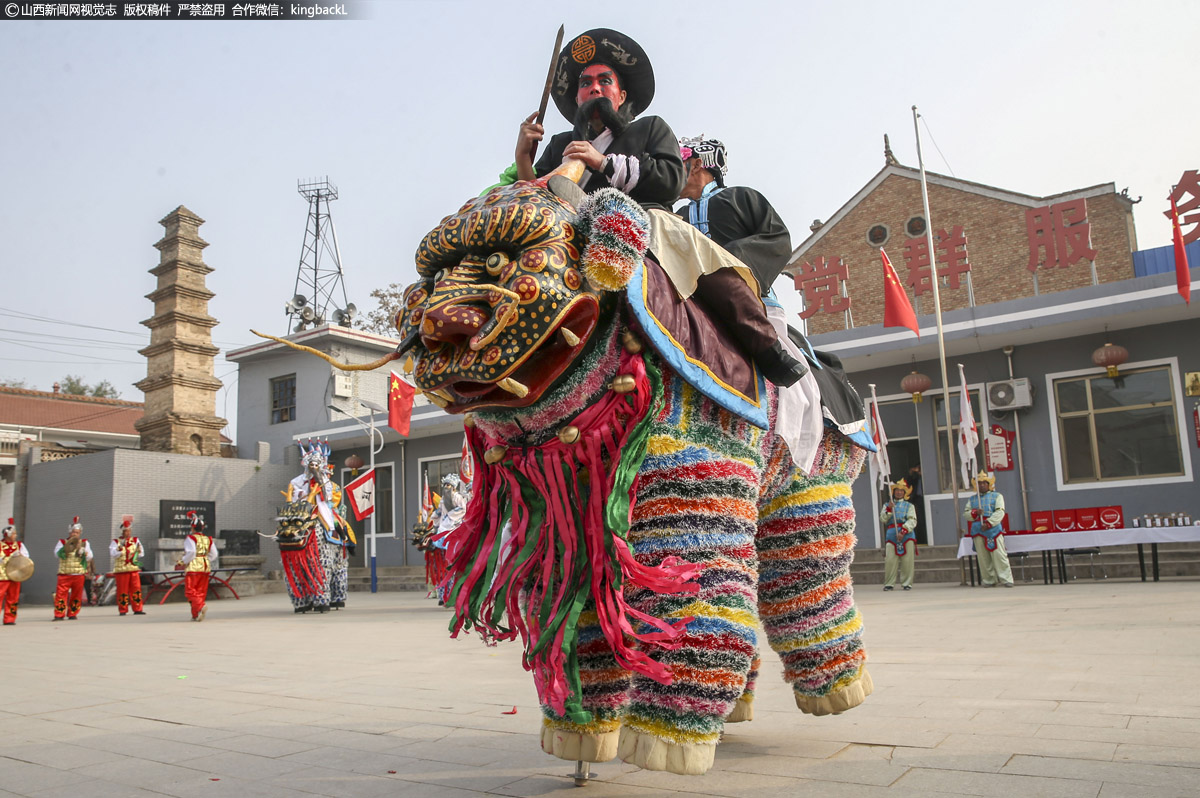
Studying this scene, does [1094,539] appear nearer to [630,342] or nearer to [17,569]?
[630,342]

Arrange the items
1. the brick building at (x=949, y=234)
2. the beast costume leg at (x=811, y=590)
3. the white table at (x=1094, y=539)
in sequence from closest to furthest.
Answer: the beast costume leg at (x=811, y=590), the white table at (x=1094, y=539), the brick building at (x=949, y=234)

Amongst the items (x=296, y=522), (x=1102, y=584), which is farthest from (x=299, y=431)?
(x=1102, y=584)

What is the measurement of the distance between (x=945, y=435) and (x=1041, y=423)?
1.45m

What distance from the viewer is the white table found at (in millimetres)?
10086

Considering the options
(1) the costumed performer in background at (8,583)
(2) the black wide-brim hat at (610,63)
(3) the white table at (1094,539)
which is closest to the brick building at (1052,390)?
(3) the white table at (1094,539)

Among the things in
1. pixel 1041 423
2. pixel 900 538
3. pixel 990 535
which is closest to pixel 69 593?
pixel 900 538

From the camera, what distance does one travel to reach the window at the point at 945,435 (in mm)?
14133

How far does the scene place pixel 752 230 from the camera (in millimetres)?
2941

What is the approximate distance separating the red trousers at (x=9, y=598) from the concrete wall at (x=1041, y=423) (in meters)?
12.9

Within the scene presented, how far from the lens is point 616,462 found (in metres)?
2.32

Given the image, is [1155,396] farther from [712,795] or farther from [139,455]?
[139,455]

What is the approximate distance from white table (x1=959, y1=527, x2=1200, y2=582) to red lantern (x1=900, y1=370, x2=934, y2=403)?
335cm

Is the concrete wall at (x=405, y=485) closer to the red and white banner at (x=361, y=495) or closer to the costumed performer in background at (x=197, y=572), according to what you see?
the red and white banner at (x=361, y=495)

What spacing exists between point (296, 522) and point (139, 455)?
408 inches
